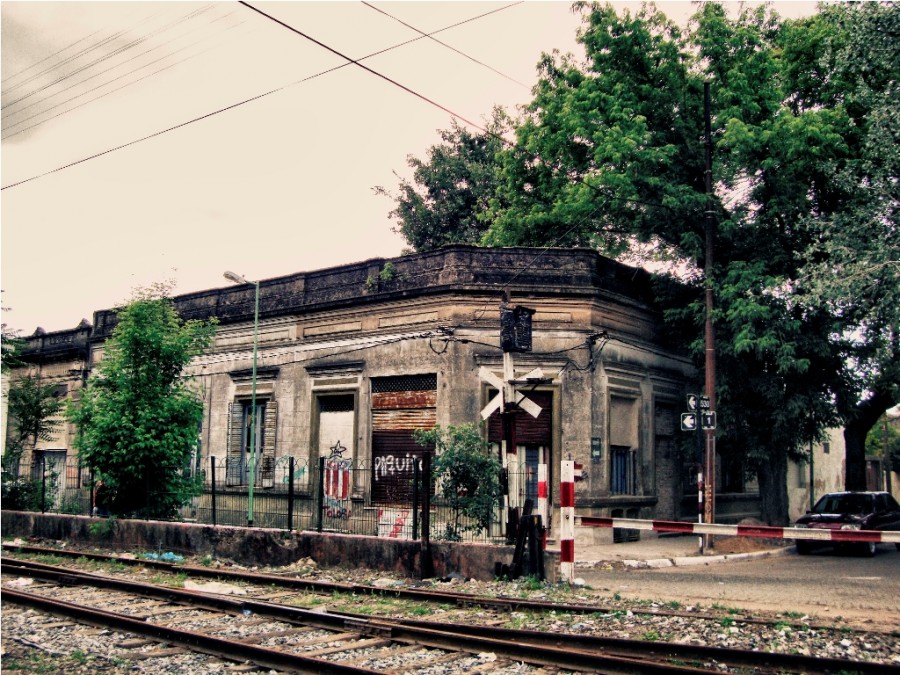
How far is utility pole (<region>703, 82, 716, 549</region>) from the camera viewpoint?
18828 millimetres

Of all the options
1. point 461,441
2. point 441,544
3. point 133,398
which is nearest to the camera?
point 441,544

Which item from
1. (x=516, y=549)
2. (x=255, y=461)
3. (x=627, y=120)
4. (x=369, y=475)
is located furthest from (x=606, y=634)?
(x=255, y=461)

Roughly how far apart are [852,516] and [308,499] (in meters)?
13.6

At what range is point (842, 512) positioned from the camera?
20156 millimetres

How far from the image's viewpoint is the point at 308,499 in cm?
2280

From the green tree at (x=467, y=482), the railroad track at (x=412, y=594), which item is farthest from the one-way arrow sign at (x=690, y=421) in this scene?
the railroad track at (x=412, y=594)

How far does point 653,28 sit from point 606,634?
18253 mm

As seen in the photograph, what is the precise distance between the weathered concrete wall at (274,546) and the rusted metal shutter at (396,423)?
534cm

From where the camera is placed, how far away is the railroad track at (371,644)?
7250 millimetres

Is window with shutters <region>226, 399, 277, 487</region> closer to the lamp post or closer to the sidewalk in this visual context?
the lamp post

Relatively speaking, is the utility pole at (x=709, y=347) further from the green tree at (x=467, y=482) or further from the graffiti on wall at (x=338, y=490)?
the graffiti on wall at (x=338, y=490)

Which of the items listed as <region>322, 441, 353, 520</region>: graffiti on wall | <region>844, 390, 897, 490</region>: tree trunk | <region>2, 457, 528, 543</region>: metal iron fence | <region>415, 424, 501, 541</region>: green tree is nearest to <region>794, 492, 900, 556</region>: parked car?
<region>844, 390, 897, 490</region>: tree trunk

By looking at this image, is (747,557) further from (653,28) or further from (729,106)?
(653,28)

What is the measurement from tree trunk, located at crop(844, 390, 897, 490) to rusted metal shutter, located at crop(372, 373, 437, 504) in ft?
38.2
